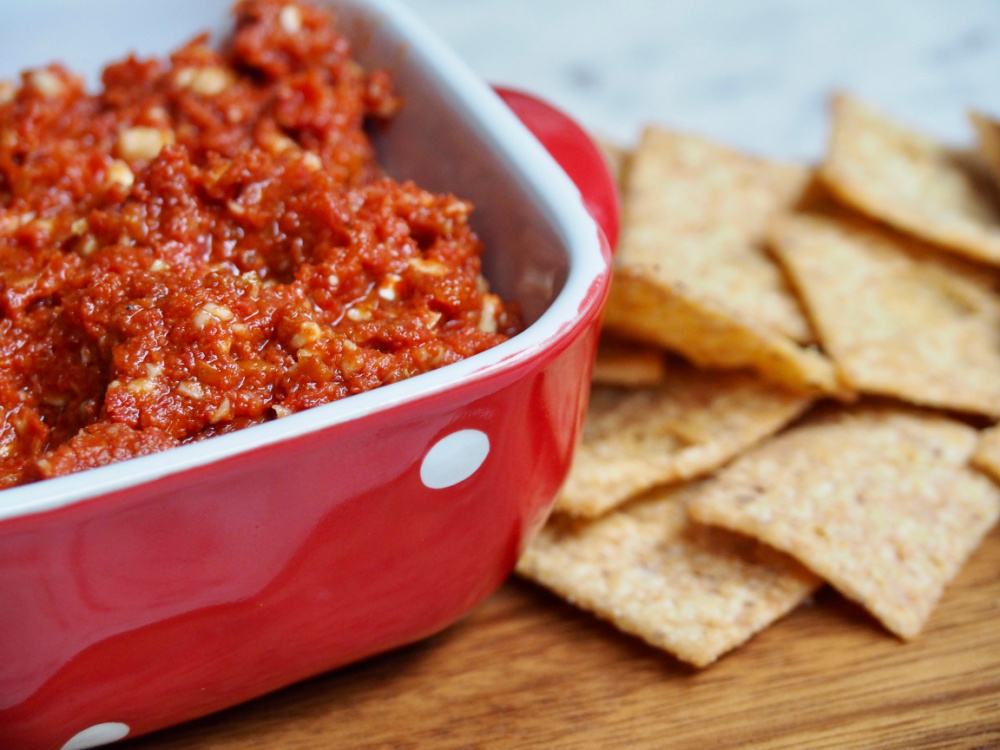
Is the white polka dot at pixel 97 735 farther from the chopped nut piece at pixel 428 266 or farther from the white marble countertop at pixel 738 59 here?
the white marble countertop at pixel 738 59


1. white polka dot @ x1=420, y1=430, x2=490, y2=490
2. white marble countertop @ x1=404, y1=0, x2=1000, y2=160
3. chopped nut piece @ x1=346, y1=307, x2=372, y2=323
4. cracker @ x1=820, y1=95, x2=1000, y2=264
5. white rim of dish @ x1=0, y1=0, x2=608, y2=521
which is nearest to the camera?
white rim of dish @ x1=0, y1=0, x2=608, y2=521

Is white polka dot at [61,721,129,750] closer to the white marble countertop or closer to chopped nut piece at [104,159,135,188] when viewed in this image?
chopped nut piece at [104,159,135,188]

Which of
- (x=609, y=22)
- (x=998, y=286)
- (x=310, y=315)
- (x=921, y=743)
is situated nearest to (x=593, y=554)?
(x=921, y=743)

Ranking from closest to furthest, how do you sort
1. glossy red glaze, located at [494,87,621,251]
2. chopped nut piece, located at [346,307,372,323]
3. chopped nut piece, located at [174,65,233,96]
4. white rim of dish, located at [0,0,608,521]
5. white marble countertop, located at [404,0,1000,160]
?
white rim of dish, located at [0,0,608,521]
chopped nut piece, located at [346,307,372,323]
glossy red glaze, located at [494,87,621,251]
chopped nut piece, located at [174,65,233,96]
white marble countertop, located at [404,0,1000,160]

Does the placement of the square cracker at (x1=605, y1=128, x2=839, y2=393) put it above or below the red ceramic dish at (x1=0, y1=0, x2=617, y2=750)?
below

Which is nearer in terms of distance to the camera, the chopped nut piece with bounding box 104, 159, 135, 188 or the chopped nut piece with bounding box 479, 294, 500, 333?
the chopped nut piece with bounding box 479, 294, 500, 333

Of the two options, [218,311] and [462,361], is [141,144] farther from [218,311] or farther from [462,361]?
[462,361]

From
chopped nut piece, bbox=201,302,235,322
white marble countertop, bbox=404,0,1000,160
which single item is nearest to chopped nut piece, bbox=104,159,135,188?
chopped nut piece, bbox=201,302,235,322

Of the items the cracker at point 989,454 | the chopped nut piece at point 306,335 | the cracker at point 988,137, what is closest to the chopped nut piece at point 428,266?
the chopped nut piece at point 306,335
